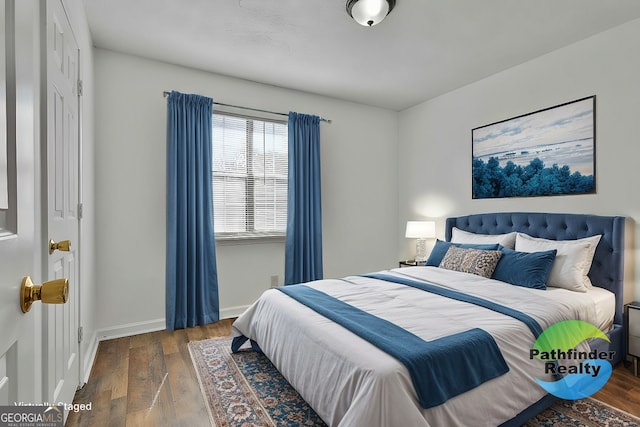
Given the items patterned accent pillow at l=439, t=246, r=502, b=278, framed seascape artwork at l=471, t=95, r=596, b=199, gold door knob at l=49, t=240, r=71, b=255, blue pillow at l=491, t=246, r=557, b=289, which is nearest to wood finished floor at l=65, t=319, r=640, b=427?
blue pillow at l=491, t=246, r=557, b=289

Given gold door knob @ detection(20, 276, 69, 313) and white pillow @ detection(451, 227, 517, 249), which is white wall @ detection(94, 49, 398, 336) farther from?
gold door knob @ detection(20, 276, 69, 313)

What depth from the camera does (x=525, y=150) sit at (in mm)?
3316

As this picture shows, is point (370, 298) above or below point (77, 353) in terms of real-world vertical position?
above

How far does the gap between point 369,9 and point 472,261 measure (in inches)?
86.2

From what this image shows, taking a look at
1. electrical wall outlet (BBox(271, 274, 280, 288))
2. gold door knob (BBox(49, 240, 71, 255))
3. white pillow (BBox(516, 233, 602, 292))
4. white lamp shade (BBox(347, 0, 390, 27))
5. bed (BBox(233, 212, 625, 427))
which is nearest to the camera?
gold door knob (BBox(49, 240, 71, 255))

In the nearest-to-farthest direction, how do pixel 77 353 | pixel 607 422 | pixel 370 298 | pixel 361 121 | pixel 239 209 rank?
pixel 607 422 → pixel 77 353 → pixel 370 298 → pixel 239 209 → pixel 361 121

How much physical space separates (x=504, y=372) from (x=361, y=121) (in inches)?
143

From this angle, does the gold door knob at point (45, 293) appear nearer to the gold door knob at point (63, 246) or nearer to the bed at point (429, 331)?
the gold door knob at point (63, 246)

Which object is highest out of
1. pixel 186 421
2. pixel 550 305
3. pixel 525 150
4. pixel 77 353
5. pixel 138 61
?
pixel 138 61

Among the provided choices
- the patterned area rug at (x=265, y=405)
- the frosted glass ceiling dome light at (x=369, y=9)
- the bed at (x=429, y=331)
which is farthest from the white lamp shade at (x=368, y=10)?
the patterned area rug at (x=265, y=405)

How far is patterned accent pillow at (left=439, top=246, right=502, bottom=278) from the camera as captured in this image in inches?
111

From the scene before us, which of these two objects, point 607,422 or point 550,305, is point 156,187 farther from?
point 607,422

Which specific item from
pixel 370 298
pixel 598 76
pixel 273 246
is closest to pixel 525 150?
pixel 598 76

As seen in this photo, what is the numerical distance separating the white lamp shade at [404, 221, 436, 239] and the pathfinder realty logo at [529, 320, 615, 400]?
188cm
